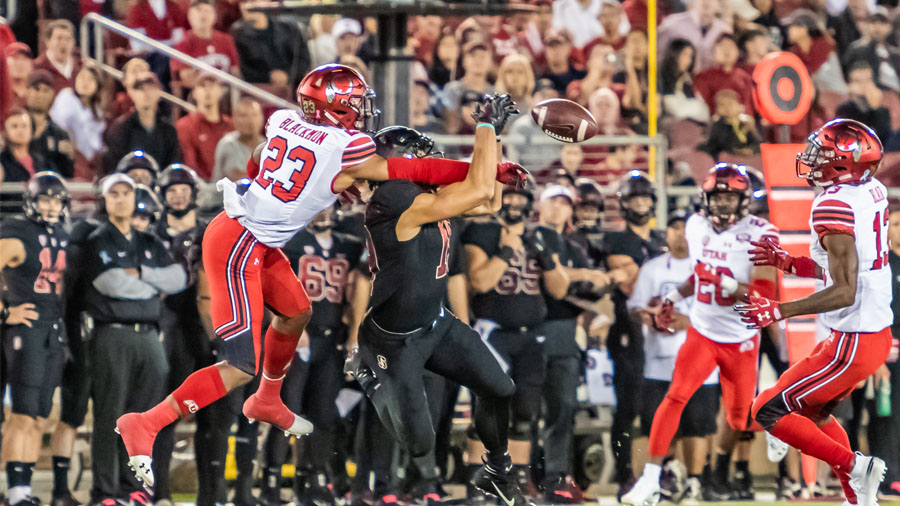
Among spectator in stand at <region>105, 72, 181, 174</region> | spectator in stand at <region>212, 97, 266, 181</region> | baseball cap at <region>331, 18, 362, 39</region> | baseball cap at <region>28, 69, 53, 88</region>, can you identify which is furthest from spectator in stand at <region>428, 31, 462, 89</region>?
baseball cap at <region>28, 69, 53, 88</region>

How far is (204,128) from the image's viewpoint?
34.1 feet

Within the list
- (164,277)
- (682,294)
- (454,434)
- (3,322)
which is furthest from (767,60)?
(3,322)

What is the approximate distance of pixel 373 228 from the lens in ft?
23.3

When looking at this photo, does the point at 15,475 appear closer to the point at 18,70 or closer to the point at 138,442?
the point at 138,442

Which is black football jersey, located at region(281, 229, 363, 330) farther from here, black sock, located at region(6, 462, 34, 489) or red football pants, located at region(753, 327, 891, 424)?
red football pants, located at region(753, 327, 891, 424)

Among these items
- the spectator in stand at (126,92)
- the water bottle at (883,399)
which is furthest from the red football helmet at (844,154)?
the spectator in stand at (126,92)

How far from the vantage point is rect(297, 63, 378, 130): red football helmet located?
22.7ft

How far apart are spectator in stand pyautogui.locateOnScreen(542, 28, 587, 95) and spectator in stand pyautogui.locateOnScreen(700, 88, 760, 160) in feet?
4.35

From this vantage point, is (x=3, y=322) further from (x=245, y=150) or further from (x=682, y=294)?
(x=682, y=294)

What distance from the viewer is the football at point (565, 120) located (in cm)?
704

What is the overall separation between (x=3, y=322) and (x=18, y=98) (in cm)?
232

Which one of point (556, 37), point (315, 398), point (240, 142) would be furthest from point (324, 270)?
point (556, 37)

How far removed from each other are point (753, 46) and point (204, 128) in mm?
4778

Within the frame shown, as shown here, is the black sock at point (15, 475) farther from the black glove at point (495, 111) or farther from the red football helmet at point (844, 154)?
the red football helmet at point (844, 154)
